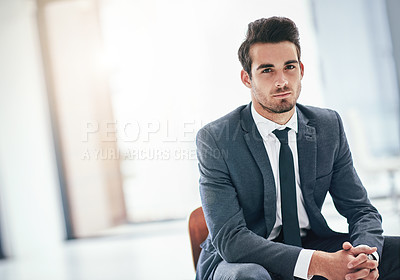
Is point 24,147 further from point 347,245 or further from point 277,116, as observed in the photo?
point 347,245

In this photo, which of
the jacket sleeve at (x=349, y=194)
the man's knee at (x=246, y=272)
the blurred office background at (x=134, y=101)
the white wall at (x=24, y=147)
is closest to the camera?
the man's knee at (x=246, y=272)

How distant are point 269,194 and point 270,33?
0.58 m

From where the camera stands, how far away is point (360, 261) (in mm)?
1317

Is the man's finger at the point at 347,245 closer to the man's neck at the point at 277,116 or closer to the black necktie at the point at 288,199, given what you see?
the black necktie at the point at 288,199

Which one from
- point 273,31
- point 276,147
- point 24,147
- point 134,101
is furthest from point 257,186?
point 24,147

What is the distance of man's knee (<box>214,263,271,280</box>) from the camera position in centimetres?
131

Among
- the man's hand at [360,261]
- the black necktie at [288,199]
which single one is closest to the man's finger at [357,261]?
the man's hand at [360,261]

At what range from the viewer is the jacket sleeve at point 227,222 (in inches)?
55.6

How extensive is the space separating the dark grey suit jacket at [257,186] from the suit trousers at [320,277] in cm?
4

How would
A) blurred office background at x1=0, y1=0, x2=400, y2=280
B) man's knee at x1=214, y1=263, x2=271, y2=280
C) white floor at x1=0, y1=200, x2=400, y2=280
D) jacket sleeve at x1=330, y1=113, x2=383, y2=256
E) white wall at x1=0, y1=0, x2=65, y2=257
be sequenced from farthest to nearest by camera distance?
1. white wall at x1=0, y1=0, x2=65, y2=257
2. blurred office background at x1=0, y1=0, x2=400, y2=280
3. white floor at x1=0, y1=200, x2=400, y2=280
4. jacket sleeve at x1=330, y1=113, x2=383, y2=256
5. man's knee at x1=214, y1=263, x2=271, y2=280

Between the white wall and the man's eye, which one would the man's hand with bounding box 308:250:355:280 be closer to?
the man's eye

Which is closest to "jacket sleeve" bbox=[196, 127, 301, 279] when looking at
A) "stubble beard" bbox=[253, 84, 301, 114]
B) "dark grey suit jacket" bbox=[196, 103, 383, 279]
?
"dark grey suit jacket" bbox=[196, 103, 383, 279]

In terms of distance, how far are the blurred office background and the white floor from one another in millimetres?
35

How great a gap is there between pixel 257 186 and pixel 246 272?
1.12 feet
